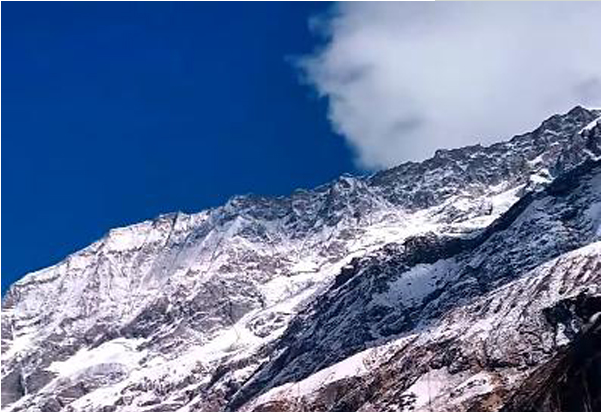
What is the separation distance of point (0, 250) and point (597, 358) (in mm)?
150898

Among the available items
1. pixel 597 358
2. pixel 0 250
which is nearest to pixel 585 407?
pixel 597 358

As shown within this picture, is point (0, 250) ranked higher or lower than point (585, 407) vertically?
lower

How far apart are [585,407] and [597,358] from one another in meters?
7.79

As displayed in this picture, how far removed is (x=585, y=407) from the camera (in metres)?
199

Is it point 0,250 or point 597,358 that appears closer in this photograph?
point 0,250

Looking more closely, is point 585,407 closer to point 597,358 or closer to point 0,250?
point 597,358

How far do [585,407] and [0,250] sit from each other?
15206cm

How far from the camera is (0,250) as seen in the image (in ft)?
202

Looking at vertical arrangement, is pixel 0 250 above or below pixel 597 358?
below

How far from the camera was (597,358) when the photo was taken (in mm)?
198500

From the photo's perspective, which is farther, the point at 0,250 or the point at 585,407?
the point at 585,407
